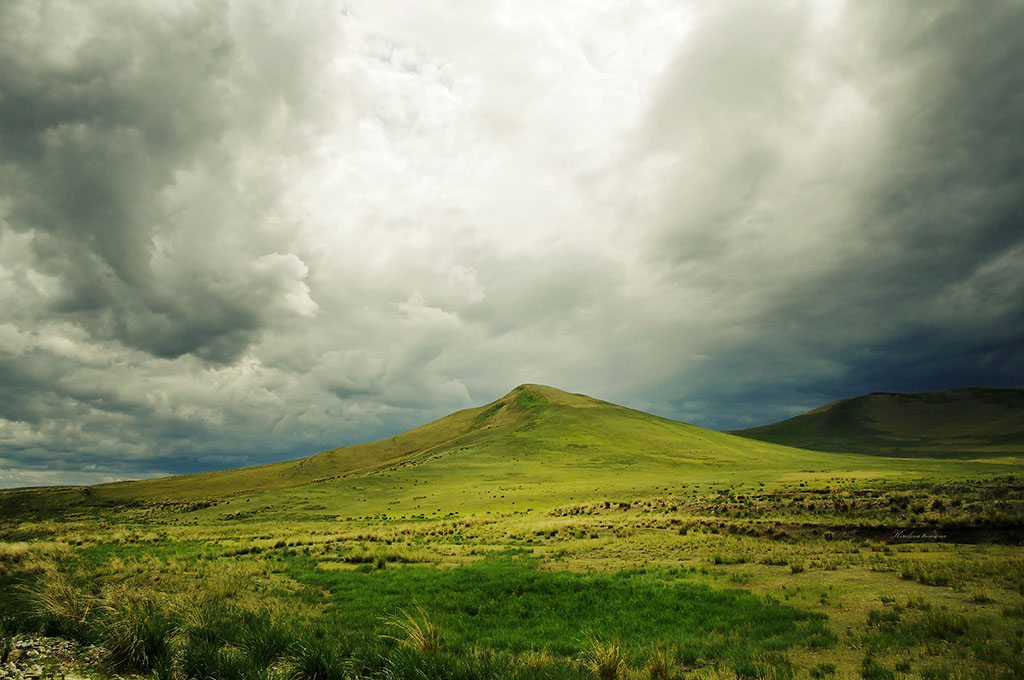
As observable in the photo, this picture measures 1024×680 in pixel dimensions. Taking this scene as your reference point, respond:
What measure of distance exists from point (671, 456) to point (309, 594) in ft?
352

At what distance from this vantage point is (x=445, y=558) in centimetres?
2981

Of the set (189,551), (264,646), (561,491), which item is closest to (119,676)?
(264,646)

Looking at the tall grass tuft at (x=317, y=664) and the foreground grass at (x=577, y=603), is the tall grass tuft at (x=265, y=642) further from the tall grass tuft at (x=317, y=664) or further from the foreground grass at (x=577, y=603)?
the tall grass tuft at (x=317, y=664)

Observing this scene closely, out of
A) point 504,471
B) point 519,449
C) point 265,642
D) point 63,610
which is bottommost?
point 504,471

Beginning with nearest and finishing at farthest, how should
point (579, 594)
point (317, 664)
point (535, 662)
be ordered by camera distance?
point (317, 664)
point (535, 662)
point (579, 594)

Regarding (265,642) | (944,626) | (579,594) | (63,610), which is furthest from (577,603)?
(63,610)

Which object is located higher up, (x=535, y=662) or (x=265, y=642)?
(x=265, y=642)

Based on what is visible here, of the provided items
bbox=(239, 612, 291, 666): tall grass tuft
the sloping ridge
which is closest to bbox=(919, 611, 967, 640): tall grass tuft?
bbox=(239, 612, 291, 666): tall grass tuft

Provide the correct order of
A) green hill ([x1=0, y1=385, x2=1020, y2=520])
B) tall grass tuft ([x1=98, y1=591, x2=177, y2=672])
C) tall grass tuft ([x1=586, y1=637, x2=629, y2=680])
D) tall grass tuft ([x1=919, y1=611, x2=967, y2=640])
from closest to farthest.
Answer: tall grass tuft ([x1=98, y1=591, x2=177, y2=672]) → tall grass tuft ([x1=586, y1=637, x2=629, y2=680]) → tall grass tuft ([x1=919, y1=611, x2=967, y2=640]) → green hill ([x1=0, y1=385, x2=1020, y2=520])

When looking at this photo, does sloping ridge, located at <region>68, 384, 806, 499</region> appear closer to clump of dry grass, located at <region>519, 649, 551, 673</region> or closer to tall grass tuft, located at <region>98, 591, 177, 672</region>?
tall grass tuft, located at <region>98, 591, 177, 672</region>

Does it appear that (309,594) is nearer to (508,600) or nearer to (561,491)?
(508,600)

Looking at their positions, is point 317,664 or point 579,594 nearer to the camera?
point 317,664

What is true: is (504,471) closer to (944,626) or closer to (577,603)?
(577,603)
